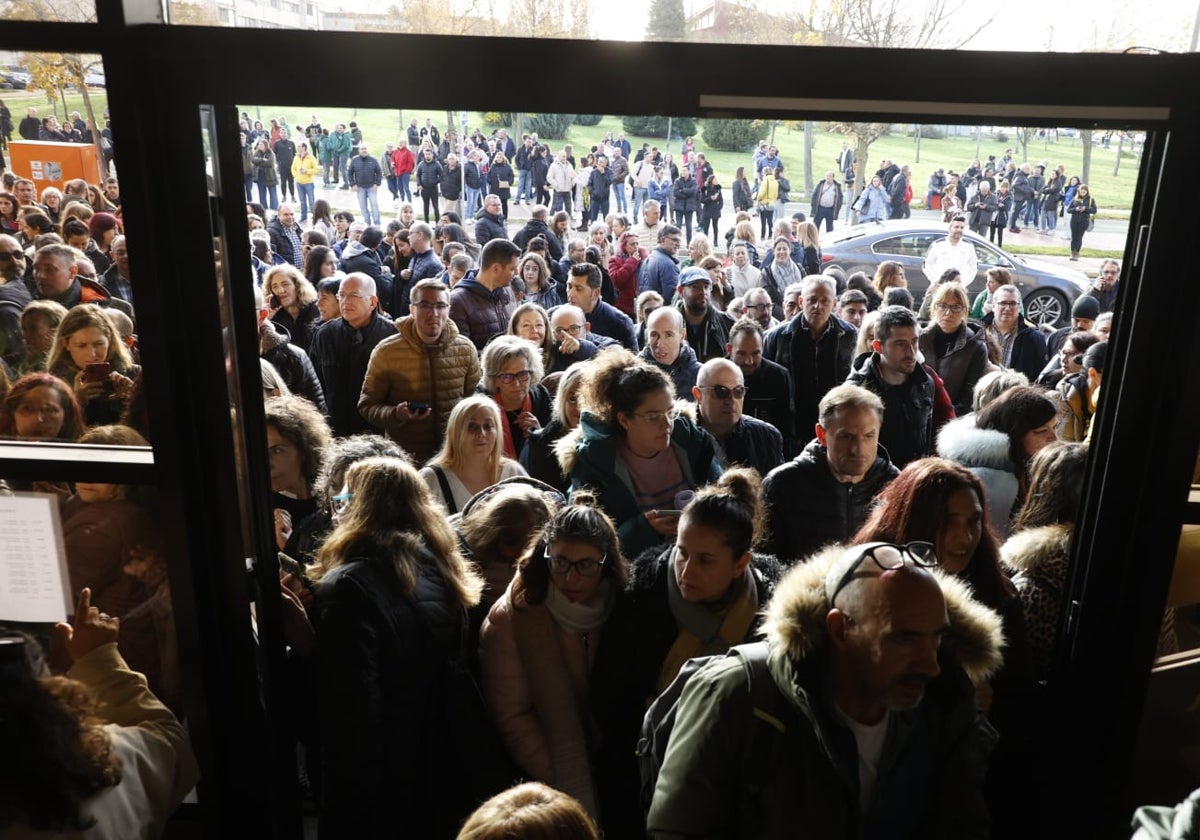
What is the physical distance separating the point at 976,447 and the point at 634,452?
125 cm

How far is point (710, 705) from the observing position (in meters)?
2.05

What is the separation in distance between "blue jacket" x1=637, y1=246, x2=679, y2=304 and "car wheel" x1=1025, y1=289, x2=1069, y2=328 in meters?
3.33

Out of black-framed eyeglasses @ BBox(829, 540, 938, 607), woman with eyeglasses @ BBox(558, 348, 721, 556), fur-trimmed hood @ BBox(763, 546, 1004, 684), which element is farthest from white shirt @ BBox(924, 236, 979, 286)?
black-framed eyeglasses @ BBox(829, 540, 938, 607)

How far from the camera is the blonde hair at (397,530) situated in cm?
276

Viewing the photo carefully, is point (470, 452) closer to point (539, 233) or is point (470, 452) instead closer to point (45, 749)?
point (45, 749)

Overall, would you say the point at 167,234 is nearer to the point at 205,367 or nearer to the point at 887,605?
the point at 205,367

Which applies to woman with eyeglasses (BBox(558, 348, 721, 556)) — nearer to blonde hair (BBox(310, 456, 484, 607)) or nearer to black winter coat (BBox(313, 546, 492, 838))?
blonde hair (BBox(310, 456, 484, 607))

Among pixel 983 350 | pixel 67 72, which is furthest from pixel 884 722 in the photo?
pixel 983 350

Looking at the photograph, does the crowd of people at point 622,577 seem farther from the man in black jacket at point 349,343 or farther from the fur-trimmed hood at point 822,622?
the man in black jacket at point 349,343

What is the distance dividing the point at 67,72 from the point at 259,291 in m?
4.44

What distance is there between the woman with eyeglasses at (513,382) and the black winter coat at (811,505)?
1.51 metres

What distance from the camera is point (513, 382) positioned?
4.63 meters

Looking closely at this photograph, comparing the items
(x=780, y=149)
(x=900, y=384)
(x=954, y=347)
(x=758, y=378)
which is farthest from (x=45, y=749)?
(x=780, y=149)

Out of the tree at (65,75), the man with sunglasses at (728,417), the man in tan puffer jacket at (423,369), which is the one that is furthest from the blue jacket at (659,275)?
the tree at (65,75)
